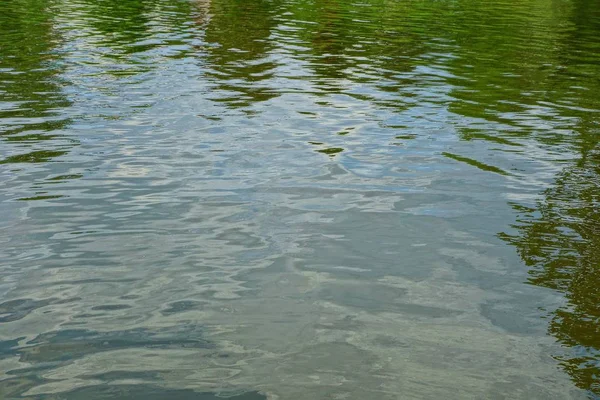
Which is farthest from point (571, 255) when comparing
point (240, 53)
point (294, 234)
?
point (240, 53)

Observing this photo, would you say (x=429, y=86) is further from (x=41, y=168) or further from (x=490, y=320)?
(x=490, y=320)

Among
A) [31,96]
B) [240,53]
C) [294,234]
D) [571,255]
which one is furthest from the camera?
[240,53]

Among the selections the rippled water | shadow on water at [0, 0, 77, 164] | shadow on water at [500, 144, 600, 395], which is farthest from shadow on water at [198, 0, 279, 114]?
shadow on water at [500, 144, 600, 395]

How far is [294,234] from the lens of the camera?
11.7 meters

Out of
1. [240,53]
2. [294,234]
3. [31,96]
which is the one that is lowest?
[240,53]

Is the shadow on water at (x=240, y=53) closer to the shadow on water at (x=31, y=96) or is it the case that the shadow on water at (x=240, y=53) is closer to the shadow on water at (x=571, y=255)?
the shadow on water at (x=31, y=96)

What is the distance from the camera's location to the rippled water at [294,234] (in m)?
8.12

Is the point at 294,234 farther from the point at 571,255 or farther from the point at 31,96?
the point at 31,96

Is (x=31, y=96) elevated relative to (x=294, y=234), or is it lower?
lower

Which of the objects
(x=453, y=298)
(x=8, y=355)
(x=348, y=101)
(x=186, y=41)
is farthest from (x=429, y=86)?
(x=8, y=355)

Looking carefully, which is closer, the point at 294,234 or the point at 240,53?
the point at 294,234

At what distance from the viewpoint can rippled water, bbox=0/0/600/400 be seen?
26.7 ft

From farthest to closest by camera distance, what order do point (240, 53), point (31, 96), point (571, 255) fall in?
1. point (240, 53)
2. point (31, 96)
3. point (571, 255)

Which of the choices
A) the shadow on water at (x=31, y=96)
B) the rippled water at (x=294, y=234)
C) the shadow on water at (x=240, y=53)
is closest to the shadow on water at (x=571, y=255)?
the rippled water at (x=294, y=234)
